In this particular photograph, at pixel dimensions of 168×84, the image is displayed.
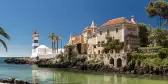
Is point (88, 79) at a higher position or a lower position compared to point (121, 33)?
lower

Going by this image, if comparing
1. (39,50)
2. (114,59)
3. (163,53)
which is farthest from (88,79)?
(39,50)

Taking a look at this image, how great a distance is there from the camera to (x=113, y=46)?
70.6m

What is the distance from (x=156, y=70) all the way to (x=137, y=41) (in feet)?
59.7

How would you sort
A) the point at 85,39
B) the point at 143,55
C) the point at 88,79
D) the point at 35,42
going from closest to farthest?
the point at 88,79
the point at 143,55
the point at 85,39
the point at 35,42

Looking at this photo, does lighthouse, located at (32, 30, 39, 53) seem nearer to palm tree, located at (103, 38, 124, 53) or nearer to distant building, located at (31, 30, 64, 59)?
distant building, located at (31, 30, 64, 59)

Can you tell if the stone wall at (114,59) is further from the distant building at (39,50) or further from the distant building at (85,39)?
the distant building at (39,50)

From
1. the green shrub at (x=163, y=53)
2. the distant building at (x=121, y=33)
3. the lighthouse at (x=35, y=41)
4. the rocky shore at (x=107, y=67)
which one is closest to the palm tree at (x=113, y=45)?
the distant building at (x=121, y=33)

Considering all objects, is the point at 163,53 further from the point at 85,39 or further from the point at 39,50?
the point at 39,50

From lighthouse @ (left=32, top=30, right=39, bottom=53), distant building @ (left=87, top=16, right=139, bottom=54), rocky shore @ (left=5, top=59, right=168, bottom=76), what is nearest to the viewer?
rocky shore @ (left=5, top=59, right=168, bottom=76)

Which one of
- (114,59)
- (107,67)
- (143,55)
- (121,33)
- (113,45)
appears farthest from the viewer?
(121,33)

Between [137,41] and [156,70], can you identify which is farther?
[137,41]

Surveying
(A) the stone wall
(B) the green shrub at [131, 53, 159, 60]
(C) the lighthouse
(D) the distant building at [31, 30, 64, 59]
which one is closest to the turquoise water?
(B) the green shrub at [131, 53, 159, 60]

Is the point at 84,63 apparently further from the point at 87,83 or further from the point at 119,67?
the point at 87,83

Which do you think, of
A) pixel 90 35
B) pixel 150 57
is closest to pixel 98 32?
pixel 90 35
